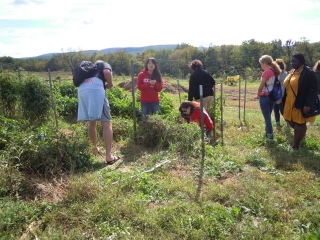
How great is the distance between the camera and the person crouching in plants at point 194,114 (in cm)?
520

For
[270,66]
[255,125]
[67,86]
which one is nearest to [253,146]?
[270,66]

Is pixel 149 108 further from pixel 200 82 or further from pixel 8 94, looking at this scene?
pixel 8 94

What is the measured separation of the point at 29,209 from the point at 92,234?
0.71 meters

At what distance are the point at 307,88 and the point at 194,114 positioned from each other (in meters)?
1.90

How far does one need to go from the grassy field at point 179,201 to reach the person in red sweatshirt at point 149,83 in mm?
1389

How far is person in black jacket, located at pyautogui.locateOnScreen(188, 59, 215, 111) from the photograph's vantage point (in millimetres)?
5598

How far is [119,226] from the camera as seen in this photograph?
8.50 ft

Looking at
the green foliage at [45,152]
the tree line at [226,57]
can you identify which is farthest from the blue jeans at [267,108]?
the tree line at [226,57]

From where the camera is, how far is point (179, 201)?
3.03 metres

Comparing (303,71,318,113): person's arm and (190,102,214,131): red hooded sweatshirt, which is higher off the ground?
(303,71,318,113): person's arm

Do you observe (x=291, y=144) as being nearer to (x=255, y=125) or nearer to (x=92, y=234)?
(x=255, y=125)

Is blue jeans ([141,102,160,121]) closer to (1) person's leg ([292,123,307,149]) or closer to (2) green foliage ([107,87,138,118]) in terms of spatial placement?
(2) green foliage ([107,87,138,118])

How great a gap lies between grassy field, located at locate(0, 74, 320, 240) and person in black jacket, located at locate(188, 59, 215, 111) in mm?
1745

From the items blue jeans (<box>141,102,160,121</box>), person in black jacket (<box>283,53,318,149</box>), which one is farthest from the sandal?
person in black jacket (<box>283,53,318,149</box>)
